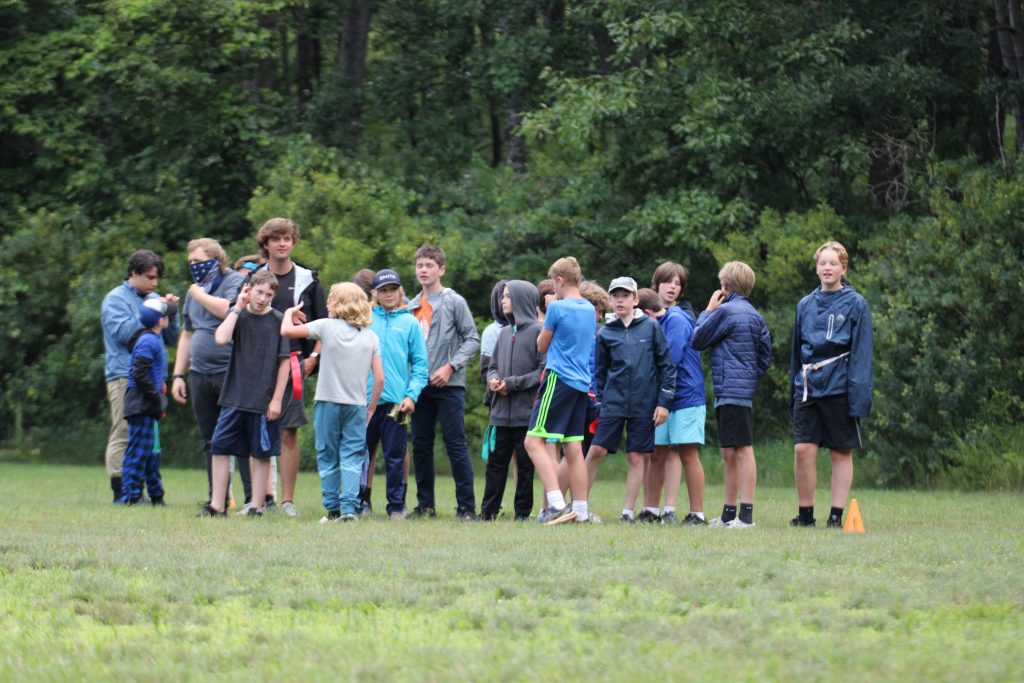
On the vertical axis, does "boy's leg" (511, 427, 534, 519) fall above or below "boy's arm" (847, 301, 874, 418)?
below

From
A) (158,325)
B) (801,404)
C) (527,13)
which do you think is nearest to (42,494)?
(158,325)

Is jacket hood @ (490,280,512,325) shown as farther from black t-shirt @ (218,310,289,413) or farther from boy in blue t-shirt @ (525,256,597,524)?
black t-shirt @ (218,310,289,413)

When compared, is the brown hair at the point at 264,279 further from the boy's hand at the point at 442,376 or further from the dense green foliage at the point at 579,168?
the dense green foliage at the point at 579,168

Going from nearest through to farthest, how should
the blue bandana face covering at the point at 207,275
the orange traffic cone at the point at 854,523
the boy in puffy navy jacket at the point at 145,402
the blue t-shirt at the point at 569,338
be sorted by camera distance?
the orange traffic cone at the point at 854,523 < the blue t-shirt at the point at 569,338 < the blue bandana face covering at the point at 207,275 < the boy in puffy navy jacket at the point at 145,402

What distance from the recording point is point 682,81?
21.9 metres

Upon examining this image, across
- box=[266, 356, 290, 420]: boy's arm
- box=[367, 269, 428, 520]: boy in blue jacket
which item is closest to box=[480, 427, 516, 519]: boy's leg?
box=[367, 269, 428, 520]: boy in blue jacket

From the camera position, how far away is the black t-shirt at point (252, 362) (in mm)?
10992

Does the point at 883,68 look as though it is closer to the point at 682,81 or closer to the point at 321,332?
the point at 682,81

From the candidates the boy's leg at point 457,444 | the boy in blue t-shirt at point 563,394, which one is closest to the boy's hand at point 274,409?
the boy's leg at point 457,444

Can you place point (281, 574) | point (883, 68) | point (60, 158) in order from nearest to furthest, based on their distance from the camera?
1. point (281, 574)
2. point (883, 68)
3. point (60, 158)

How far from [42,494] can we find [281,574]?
8.20m

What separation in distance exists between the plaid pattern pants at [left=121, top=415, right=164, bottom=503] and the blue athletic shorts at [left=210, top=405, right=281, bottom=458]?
114 cm

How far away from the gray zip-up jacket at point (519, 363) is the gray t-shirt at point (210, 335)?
2.18m

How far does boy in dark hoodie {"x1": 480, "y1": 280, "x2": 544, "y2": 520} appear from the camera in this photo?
10984 millimetres
